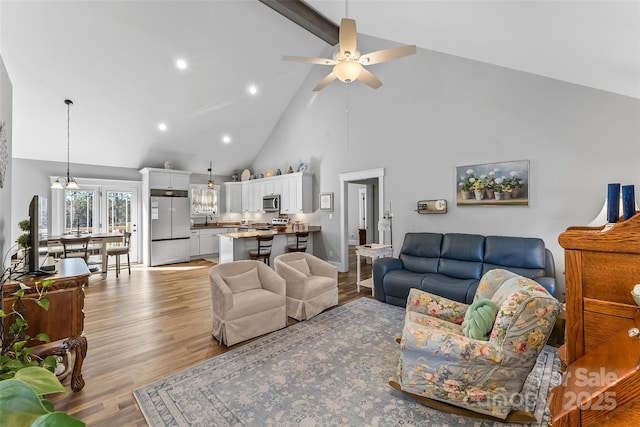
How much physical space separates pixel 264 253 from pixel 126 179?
4.19 m

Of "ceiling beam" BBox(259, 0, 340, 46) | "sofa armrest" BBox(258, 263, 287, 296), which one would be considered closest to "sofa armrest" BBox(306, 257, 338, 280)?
"sofa armrest" BBox(258, 263, 287, 296)

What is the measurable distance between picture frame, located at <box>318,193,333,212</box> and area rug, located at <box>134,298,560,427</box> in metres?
3.54

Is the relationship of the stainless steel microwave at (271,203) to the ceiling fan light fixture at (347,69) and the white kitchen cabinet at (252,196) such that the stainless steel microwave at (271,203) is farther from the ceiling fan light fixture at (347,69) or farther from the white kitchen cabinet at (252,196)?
the ceiling fan light fixture at (347,69)

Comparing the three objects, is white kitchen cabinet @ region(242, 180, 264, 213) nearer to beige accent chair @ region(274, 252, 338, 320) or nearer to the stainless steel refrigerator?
the stainless steel refrigerator

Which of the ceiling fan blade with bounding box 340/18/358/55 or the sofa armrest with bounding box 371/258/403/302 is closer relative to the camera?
the ceiling fan blade with bounding box 340/18/358/55

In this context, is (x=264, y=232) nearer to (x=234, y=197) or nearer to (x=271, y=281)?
(x=271, y=281)

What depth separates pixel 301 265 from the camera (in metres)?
3.98

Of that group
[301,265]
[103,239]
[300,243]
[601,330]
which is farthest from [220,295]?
[103,239]

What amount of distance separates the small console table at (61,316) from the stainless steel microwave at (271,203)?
5021mm

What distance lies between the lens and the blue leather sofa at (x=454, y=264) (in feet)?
11.2

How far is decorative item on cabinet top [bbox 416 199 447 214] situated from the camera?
449 cm

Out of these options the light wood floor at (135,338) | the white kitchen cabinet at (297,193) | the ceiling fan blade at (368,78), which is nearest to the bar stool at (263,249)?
the light wood floor at (135,338)

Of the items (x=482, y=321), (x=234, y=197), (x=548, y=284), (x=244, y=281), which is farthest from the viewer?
(x=234, y=197)

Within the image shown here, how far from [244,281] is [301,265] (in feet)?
2.95
